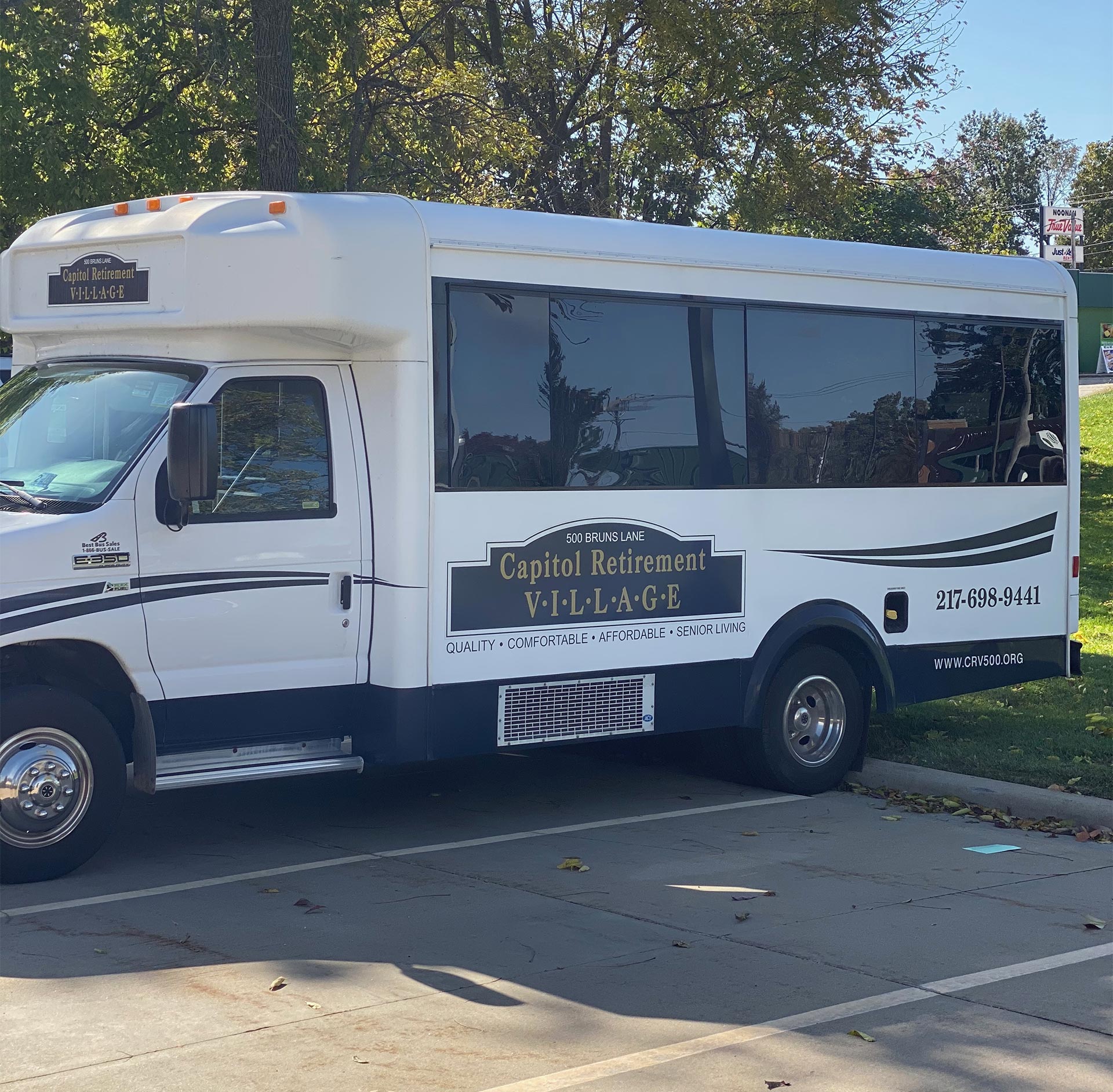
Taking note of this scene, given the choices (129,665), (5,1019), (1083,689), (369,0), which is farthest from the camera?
(369,0)

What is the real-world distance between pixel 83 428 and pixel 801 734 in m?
4.60

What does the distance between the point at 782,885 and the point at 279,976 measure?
253cm

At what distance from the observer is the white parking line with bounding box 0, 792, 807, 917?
22.0ft

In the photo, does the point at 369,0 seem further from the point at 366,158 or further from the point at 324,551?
the point at 324,551

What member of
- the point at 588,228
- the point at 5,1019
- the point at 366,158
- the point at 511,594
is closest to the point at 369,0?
the point at 366,158

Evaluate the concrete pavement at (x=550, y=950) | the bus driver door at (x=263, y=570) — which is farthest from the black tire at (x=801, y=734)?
the bus driver door at (x=263, y=570)

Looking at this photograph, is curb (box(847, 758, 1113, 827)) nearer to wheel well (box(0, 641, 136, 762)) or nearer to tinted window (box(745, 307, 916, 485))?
tinted window (box(745, 307, 916, 485))

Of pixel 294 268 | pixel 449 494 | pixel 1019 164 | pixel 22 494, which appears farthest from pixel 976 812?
pixel 1019 164

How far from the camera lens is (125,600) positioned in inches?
275

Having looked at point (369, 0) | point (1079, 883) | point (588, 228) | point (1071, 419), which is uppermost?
point (369, 0)

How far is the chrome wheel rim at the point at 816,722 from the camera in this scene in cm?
938

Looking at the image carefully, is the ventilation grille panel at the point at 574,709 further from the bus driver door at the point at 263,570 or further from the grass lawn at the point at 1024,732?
the grass lawn at the point at 1024,732

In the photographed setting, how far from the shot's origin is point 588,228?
828 centimetres

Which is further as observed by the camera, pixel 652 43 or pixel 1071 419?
pixel 652 43
